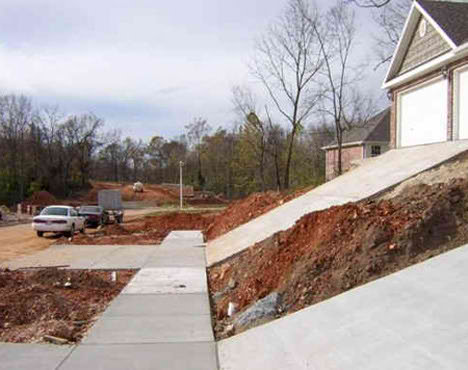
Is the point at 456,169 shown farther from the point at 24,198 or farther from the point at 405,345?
the point at 24,198

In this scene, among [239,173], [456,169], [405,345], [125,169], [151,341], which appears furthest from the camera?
[125,169]

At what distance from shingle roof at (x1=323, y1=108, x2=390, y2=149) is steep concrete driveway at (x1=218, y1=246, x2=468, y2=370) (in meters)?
37.8

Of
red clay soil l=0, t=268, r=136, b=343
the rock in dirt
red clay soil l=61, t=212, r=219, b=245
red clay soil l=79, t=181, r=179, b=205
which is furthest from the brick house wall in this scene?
the rock in dirt

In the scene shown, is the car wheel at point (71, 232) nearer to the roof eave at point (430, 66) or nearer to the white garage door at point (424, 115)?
the white garage door at point (424, 115)

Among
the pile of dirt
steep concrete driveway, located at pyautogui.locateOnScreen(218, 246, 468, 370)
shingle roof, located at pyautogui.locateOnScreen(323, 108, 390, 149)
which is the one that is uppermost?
shingle roof, located at pyautogui.locateOnScreen(323, 108, 390, 149)

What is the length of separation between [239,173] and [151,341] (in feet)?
226

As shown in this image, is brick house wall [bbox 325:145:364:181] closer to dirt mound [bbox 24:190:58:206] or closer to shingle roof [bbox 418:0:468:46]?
shingle roof [bbox 418:0:468:46]

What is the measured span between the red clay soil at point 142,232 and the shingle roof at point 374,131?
2065 centimetres

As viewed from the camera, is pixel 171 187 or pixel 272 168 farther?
pixel 171 187

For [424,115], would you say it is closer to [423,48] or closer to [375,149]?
[423,48]

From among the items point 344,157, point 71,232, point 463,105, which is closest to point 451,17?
point 463,105

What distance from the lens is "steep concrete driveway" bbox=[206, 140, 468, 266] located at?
13281 millimetres

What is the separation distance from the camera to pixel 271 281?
27.9ft

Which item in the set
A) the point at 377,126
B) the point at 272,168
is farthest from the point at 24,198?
the point at 377,126
